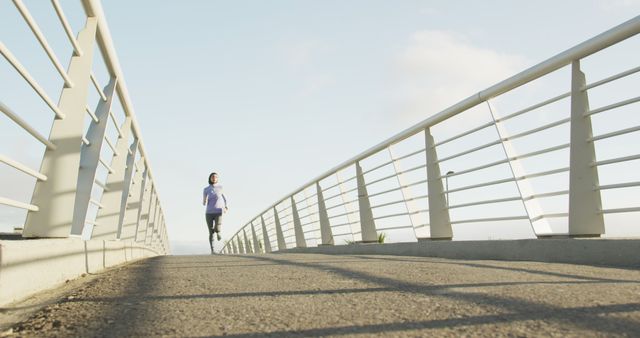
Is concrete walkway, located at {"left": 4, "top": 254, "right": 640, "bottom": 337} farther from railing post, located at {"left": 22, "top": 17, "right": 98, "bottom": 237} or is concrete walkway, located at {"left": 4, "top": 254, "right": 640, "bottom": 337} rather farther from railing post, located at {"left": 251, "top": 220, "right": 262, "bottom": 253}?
railing post, located at {"left": 251, "top": 220, "right": 262, "bottom": 253}

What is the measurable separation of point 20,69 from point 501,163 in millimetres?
4230

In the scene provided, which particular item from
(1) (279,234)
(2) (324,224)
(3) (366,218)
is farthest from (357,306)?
(1) (279,234)

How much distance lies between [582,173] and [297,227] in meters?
8.19

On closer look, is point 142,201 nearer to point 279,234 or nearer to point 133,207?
point 133,207

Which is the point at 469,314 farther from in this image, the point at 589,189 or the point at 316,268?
the point at 589,189

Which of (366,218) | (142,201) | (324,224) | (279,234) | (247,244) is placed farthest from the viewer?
(247,244)

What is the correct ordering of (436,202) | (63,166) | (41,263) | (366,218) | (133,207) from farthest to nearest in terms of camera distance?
(366,218)
(133,207)
(436,202)
(63,166)
(41,263)

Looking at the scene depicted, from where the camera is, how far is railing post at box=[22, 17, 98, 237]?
10.8ft

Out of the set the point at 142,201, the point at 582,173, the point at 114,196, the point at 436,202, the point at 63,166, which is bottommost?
the point at 582,173

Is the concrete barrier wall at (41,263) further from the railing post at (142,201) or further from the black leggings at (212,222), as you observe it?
the black leggings at (212,222)

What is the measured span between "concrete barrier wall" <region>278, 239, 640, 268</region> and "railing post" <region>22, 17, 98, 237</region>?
3526 mm

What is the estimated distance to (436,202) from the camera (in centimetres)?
645

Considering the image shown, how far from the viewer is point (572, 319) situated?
194 centimetres

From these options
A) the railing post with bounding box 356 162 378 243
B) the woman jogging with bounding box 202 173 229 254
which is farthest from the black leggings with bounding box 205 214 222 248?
the railing post with bounding box 356 162 378 243
